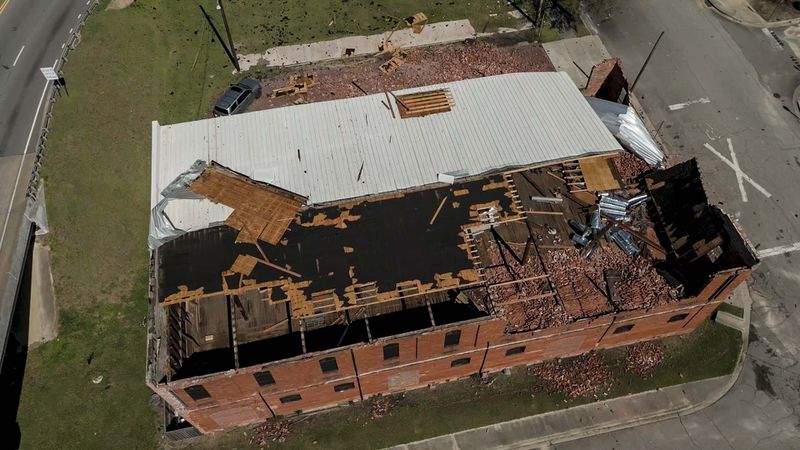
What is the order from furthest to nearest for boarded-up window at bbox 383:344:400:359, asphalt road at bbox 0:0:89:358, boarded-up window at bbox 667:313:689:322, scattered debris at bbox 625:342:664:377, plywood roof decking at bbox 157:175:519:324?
asphalt road at bbox 0:0:89:358 → scattered debris at bbox 625:342:664:377 → boarded-up window at bbox 667:313:689:322 → plywood roof decking at bbox 157:175:519:324 → boarded-up window at bbox 383:344:400:359

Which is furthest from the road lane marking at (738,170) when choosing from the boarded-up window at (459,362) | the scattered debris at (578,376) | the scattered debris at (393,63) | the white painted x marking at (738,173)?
the boarded-up window at (459,362)

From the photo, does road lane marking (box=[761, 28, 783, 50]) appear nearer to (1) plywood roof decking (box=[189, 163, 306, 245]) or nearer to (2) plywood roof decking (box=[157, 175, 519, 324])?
(2) plywood roof decking (box=[157, 175, 519, 324])

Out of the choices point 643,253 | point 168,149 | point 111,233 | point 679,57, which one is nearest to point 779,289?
point 643,253

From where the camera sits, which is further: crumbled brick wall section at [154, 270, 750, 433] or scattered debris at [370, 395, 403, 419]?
scattered debris at [370, 395, 403, 419]

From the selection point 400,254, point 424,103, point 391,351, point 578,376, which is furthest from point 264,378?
point 424,103

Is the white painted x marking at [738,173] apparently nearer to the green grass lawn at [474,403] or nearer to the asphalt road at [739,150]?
the asphalt road at [739,150]

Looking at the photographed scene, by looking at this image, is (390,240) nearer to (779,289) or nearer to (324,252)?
(324,252)

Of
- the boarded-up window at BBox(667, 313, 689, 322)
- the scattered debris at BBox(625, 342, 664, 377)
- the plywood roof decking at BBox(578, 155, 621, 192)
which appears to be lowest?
the scattered debris at BBox(625, 342, 664, 377)

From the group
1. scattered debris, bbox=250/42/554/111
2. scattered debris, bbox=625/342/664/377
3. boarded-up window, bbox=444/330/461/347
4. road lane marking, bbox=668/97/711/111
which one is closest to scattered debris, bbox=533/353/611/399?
scattered debris, bbox=625/342/664/377
